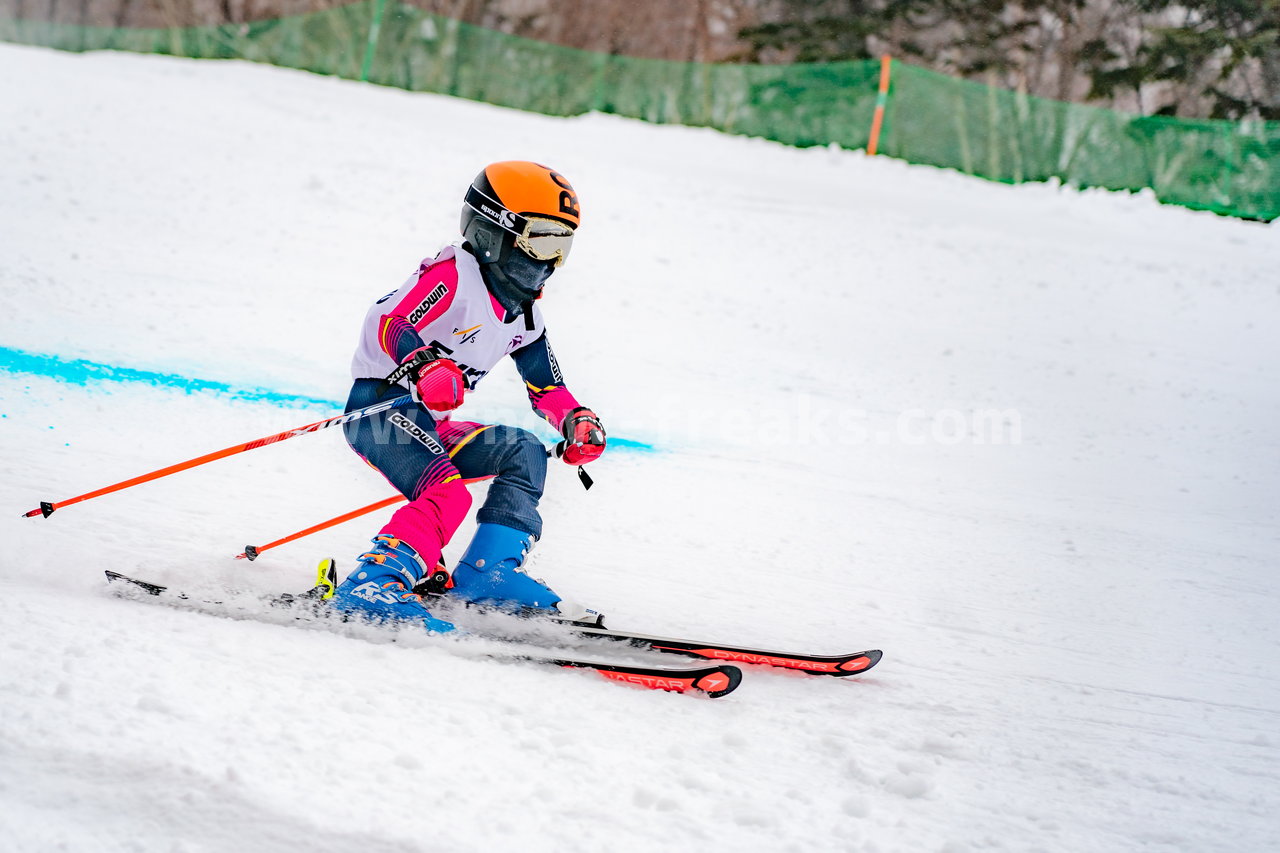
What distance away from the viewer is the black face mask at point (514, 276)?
11.3 feet

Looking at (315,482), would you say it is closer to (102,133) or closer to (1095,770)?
(1095,770)

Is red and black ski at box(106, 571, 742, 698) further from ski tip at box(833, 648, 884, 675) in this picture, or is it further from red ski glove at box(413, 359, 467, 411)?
red ski glove at box(413, 359, 467, 411)

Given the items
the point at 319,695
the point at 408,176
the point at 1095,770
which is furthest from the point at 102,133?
the point at 1095,770

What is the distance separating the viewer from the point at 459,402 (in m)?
3.12

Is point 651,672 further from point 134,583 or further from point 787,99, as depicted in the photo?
point 787,99

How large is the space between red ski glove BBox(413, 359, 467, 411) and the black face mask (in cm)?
47

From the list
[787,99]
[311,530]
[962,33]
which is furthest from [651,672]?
[962,33]

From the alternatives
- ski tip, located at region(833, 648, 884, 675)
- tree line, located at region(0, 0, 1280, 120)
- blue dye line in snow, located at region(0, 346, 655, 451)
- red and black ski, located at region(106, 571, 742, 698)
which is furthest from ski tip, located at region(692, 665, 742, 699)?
tree line, located at region(0, 0, 1280, 120)

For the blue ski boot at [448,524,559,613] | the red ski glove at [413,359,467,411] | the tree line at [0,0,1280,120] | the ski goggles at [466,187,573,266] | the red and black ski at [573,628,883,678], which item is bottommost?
the red and black ski at [573,628,883,678]

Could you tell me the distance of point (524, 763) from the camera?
7.55 feet

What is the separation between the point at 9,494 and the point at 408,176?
8622 millimetres

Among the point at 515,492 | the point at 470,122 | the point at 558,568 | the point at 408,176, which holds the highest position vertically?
the point at 470,122

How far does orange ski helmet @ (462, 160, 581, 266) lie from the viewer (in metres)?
3.38

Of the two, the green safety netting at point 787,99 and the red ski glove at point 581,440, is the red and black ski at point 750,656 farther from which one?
the green safety netting at point 787,99
